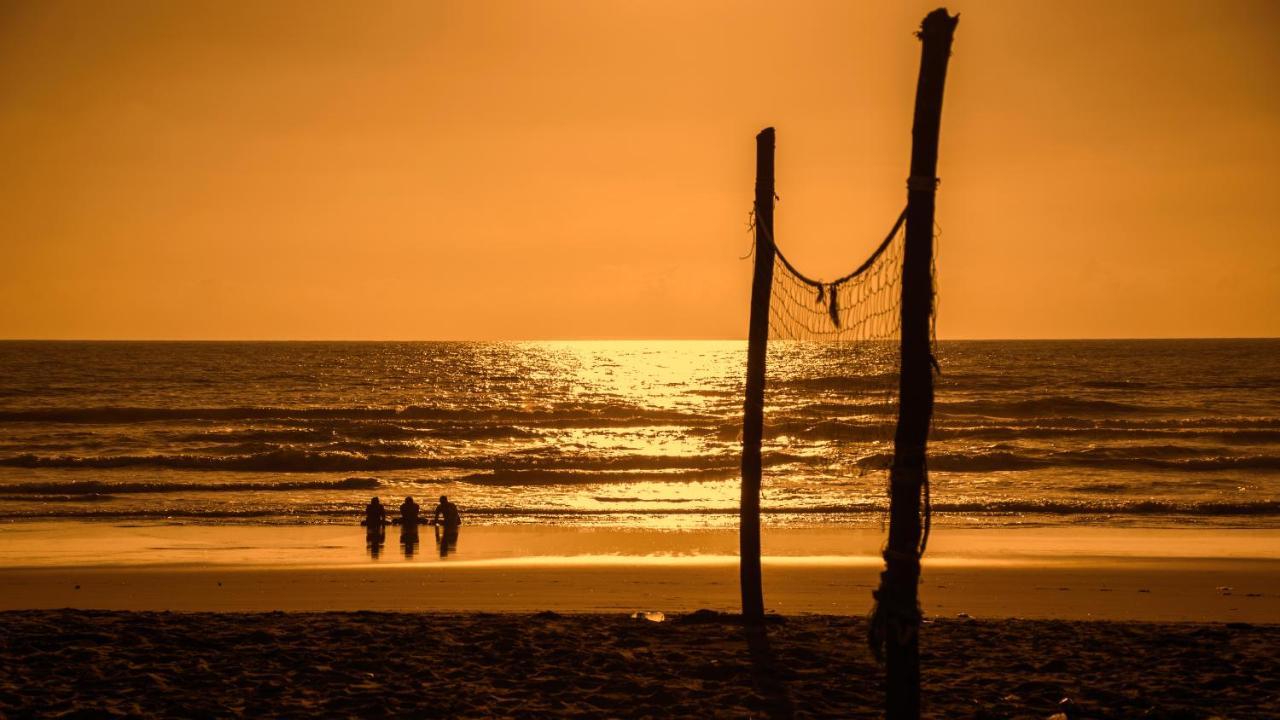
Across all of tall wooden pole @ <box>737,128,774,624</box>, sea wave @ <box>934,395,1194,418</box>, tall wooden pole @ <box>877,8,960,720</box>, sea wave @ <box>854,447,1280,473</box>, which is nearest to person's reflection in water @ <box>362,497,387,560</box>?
tall wooden pole @ <box>737,128,774,624</box>

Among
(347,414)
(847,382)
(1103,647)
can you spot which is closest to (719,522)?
(1103,647)

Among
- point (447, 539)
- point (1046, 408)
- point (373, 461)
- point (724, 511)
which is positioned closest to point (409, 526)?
point (447, 539)

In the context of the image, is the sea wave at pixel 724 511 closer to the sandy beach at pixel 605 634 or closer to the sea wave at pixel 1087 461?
the sandy beach at pixel 605 634

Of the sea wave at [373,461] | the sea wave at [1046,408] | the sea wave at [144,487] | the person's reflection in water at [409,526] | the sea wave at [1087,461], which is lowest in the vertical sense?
the sea wave at [144,487]

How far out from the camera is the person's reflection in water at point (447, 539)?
19281mm

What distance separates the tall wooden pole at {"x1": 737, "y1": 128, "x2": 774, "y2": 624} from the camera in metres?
9.80

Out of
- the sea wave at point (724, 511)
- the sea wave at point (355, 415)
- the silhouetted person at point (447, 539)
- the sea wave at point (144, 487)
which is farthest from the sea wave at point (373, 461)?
the silhouetted person at point (447, 539)

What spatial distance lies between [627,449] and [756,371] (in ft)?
109

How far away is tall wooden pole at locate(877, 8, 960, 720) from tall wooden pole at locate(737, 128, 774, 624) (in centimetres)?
359

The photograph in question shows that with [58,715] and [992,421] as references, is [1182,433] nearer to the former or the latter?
[992,421]

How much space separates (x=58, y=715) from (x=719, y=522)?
57.9 feet

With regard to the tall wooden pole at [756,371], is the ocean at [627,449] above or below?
below

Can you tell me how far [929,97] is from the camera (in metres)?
Answer: 5.74

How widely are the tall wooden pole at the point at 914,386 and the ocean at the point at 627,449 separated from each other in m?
1.48
